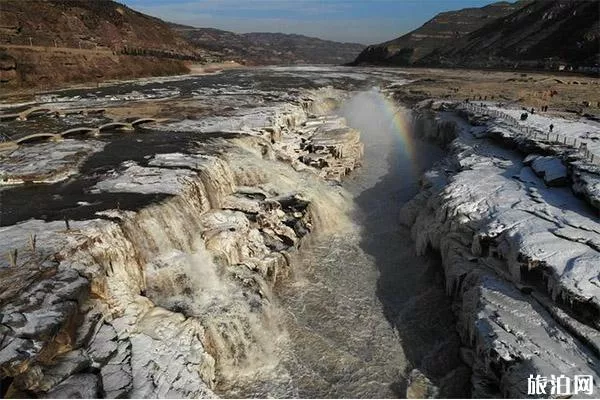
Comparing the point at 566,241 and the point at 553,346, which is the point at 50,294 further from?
the point at 566,241

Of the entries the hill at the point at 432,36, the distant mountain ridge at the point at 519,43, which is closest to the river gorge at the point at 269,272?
the distant mountain ridge at the point at 519,43

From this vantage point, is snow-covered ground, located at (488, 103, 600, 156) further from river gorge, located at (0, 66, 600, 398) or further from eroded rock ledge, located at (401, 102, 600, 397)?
eroded rock ledge, located at (401, 102, 600, 397)

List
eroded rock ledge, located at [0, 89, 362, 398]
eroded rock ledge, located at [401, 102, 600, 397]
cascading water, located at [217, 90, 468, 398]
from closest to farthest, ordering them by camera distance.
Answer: eroded rock ledge, located at [0, 89, 362, 398] < eroded rock ledge, located at [401, 102, 600, 397] < cascading water, located at [217, 90, 468, 398]

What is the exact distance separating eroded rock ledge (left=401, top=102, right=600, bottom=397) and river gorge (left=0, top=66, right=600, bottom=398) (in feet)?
0.17

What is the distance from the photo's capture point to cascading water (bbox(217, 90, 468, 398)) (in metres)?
11.0

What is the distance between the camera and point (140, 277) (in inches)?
459

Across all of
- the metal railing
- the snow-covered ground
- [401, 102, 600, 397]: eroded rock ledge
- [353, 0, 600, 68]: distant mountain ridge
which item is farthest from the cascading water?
[353, 0, 600, 68]: distant mountain ridge

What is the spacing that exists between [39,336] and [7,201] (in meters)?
7.13

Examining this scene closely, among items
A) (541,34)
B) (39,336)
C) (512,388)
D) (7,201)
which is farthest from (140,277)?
(541,34)

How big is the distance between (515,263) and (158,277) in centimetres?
931

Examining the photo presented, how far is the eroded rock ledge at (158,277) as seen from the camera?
8.45 m

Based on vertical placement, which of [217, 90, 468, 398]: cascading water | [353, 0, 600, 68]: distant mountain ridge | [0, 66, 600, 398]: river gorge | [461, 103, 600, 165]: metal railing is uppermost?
[353, 0, 600, 68]: distant mountain ridge

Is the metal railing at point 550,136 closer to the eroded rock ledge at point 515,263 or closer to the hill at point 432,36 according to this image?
the eroded rock ledge at point 515,263

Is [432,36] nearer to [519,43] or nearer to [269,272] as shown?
[519,43]
